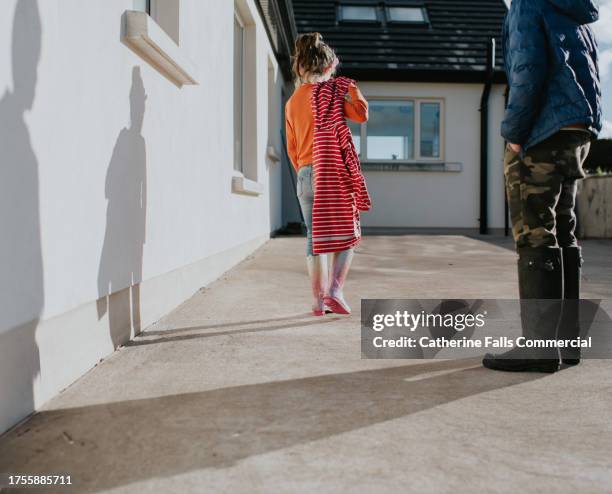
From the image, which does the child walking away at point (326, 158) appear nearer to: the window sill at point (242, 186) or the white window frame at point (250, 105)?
the window sill at point (242, 186)

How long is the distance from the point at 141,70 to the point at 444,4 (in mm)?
12848

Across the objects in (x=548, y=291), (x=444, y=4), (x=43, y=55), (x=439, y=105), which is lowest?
(x=548, y=291)

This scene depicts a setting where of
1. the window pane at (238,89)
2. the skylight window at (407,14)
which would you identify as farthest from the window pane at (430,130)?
the window pane at (238,89)

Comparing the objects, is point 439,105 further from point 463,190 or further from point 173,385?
point 173,385

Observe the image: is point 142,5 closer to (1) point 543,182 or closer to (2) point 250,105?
(1) point 543,182

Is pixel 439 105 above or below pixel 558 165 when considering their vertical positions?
above

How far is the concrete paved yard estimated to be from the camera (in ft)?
4.92

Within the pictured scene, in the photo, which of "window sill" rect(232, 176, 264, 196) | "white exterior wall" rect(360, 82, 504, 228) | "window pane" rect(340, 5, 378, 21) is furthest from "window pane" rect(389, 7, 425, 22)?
"window sill" rect(232, 176, 264, 196)

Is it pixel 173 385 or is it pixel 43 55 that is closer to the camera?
pixel 43 55

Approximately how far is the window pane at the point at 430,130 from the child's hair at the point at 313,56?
32.0ft

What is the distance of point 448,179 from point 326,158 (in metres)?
9.83

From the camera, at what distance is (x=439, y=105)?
13.0 meters

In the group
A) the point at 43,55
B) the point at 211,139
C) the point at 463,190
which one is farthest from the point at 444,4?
the point at 43,55

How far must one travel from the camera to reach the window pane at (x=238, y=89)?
7.26 m
